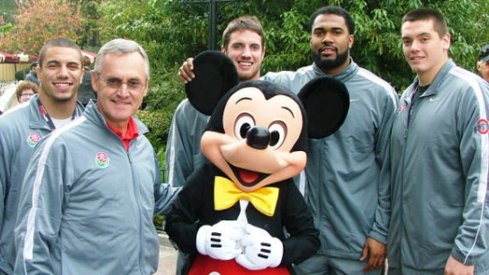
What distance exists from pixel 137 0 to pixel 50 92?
7927 mm

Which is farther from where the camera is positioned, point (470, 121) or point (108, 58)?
point (470, 121)

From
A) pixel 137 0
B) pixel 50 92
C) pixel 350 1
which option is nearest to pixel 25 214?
pixel 50 92

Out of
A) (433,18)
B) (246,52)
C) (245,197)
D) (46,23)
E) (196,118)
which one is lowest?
(46,23)

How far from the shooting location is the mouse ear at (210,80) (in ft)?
12.4

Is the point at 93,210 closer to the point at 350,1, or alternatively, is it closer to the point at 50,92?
the point at 50,92

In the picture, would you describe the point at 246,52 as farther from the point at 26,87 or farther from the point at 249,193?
the point at 26,87

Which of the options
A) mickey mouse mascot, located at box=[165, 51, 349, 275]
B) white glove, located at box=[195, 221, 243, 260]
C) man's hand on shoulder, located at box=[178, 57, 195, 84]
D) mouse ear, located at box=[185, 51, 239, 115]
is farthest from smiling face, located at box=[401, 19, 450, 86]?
white glove, located at box=[195, 221, 243, 260]

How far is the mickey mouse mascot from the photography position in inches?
129

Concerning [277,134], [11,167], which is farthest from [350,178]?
[11,167]

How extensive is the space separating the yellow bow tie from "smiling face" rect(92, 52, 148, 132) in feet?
2.34

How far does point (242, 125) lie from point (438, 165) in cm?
125

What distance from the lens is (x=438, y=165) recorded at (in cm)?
360

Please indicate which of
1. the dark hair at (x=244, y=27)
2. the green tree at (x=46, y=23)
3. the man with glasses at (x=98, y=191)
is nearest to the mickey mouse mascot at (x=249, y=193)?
the man with glasses at (x=98, y=191)

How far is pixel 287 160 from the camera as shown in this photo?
11.1 ft
